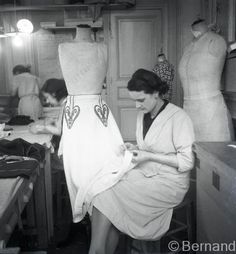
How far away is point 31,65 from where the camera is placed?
418cm

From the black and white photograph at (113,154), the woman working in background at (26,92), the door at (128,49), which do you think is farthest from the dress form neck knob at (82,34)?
the door at (128,49)

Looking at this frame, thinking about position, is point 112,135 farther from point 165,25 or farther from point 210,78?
point 165,25

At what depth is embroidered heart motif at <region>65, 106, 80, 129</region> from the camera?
7.34 ft

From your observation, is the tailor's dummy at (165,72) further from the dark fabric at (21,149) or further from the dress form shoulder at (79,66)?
the dark fabric at (21,149)

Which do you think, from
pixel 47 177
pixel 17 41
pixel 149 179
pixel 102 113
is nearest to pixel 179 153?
pixel 149 179

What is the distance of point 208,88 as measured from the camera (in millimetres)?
2791

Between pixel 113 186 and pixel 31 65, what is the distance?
2735mm

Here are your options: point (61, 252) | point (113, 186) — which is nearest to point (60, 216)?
point (61, 252)

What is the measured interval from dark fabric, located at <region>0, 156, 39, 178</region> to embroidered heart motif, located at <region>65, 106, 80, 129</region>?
41cm

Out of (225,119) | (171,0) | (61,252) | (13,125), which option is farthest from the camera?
(171,0)

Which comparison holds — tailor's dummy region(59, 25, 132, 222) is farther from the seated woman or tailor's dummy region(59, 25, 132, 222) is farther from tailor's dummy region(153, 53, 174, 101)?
tailor's dummy region(153, 53, 174, 101)

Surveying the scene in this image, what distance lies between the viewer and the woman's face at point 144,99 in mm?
2113

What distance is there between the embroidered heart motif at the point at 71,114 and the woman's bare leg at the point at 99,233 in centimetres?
66

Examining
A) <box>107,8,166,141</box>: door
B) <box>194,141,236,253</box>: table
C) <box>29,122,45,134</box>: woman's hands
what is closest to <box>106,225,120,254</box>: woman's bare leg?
<box>194,141,236,253</box>: table
